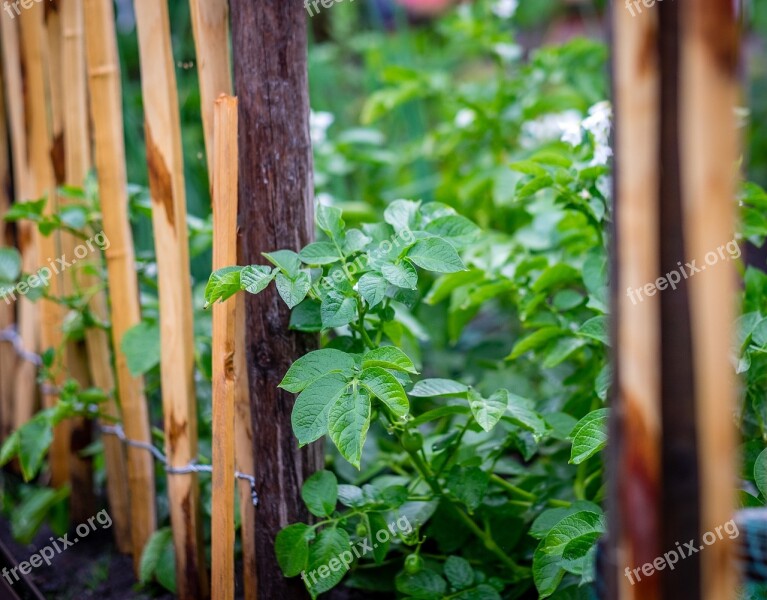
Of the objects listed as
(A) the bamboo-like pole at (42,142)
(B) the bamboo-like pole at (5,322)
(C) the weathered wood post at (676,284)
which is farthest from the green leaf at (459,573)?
(B) the bamboo-like pole at (5,322)

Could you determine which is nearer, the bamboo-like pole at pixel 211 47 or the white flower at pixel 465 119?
the bamboo-like pole at pixel 211 47

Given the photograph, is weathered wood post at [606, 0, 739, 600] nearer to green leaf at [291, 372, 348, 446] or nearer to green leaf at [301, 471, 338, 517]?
green leaf at [291, 372, 348, 446]

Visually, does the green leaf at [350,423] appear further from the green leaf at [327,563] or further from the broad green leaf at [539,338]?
the broad green leaf at [539,338]

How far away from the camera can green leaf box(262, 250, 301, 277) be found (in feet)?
2.92

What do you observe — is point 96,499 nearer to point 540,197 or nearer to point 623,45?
point 540,197

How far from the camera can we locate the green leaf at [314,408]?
0.85m

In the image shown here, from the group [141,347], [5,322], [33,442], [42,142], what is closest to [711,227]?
[141,347]

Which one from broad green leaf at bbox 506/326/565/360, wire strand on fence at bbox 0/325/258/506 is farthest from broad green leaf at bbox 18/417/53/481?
broad green leaf at bbox 506/326/565/360

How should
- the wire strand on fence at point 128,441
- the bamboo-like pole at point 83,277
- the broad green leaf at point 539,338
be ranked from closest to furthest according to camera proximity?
the wire strand on fence at point 128,441, the broad green leaf at point 539,338, the bamboo-like pole at point 83,277

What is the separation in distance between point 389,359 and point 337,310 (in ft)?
0.31

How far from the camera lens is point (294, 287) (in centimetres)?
88

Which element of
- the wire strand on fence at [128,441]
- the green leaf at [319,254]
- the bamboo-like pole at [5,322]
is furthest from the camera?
the bamboo-like pole at [5,322]

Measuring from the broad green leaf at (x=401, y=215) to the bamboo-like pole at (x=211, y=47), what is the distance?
271 mm

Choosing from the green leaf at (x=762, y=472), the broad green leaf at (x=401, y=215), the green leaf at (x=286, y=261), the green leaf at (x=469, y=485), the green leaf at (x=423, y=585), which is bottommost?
the green leaf at (x=423, y=585)
